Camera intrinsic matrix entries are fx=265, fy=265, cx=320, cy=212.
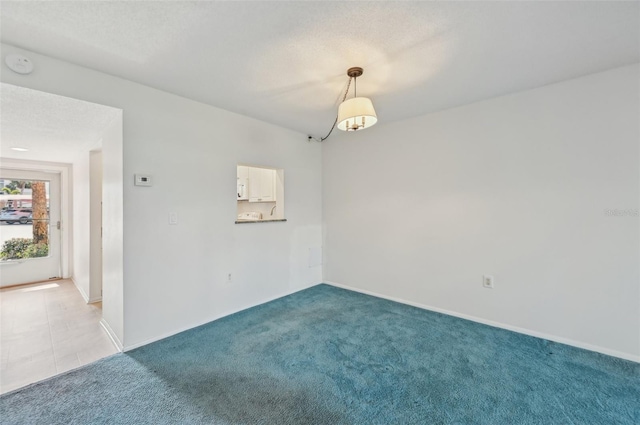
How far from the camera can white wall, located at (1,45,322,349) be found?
2355 millimetres

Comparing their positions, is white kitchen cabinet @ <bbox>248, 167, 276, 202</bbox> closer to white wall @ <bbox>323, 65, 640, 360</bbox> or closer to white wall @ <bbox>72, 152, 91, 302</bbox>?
white wall @ <bbox>323, 65, 640, 360</bbox>

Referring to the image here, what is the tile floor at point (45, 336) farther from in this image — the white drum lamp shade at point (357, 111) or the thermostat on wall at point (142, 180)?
the white drum lamp shade at point (357, 111)

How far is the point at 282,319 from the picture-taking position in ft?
9.83

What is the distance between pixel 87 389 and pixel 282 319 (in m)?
1.66

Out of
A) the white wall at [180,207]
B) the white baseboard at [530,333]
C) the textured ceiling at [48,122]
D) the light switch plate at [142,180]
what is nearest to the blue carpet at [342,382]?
the white baseboard at [530,333]

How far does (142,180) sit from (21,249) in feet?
12.9

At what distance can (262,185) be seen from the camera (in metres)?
4.52

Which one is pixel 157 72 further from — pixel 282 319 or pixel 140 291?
pixel 282 319

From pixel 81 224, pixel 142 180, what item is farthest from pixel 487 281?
pixel 81 224

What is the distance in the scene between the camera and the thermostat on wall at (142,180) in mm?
2412

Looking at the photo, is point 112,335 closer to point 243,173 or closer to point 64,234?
point 243,173

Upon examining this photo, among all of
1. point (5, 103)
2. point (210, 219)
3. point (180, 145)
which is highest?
point (5, 103)

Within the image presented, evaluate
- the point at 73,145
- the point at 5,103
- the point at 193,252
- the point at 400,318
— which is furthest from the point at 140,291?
the point at 400,318

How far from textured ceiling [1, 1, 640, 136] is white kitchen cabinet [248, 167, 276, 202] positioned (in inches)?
72.9
